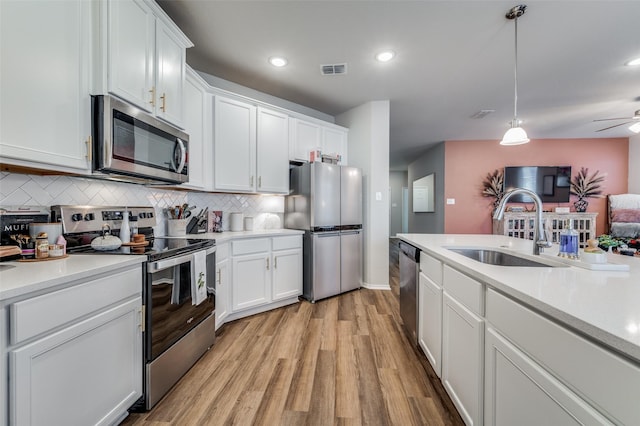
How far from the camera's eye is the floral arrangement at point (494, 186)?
5.44 meters

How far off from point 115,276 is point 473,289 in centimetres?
165

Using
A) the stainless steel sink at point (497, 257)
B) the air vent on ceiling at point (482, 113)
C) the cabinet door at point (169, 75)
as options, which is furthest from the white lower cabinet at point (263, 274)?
the air vent on ceiling at point (482, 113)

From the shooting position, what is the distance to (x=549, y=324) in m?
0.73

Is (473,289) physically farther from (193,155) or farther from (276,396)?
(193,155)

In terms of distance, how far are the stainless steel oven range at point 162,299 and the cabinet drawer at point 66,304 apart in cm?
14

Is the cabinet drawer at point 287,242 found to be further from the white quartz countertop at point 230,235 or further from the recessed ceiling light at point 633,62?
the recessed ceiling light at point 633,62

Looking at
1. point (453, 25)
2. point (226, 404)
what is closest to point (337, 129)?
point (453, 25)

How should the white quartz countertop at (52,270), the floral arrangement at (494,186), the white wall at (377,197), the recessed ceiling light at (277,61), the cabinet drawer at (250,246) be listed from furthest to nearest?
the floral arrangement at (494,186) → the white wall at (377,197) → the recessed ceiling light at (277,61) → the cabinet drawer at (250,246) → the white quartz countertop at (52,270)

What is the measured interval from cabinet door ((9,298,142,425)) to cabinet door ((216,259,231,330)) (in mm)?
891

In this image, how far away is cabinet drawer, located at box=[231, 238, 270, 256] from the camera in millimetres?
2500

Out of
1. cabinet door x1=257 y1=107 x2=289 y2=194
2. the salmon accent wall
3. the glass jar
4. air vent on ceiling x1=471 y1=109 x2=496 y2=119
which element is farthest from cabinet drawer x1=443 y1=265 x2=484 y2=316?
the salmon accent wall

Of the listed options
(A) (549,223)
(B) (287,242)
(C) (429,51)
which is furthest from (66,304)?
(A) (549,223)

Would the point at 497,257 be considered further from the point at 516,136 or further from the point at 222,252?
the point at 222,252

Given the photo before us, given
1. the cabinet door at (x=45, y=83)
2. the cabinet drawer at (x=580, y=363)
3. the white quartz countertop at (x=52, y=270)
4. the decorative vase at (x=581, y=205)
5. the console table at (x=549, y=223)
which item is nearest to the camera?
the cabinet drawer at (x=580, y=363)
